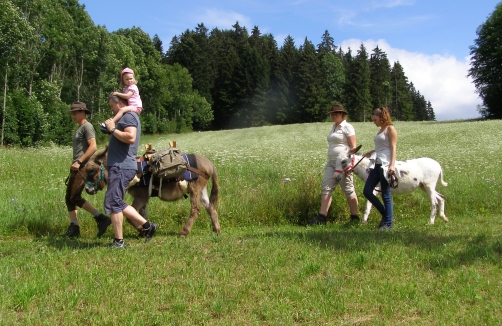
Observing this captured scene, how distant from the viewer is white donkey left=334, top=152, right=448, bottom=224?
8914mm

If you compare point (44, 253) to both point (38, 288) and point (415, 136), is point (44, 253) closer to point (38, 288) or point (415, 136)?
point (38, 288)

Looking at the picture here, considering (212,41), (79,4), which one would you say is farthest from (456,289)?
(212,41)

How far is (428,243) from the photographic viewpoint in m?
6.34

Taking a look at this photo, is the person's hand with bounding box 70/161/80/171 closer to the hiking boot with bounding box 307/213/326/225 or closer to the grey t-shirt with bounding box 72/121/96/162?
the grey t-shirt with bounding box 72/121/96/162

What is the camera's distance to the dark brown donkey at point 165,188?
23.9 feet

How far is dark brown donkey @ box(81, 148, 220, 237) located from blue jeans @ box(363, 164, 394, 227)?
2.85m

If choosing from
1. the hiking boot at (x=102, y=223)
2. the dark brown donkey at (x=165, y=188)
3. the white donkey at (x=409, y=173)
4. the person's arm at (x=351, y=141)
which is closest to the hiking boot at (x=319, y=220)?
the white donkey at (x=409, y=173)

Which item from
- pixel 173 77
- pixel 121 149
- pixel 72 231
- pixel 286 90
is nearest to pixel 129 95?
pixel 121 149

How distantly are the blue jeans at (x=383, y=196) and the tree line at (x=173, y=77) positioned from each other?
33153mm

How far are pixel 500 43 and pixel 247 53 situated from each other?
4214 centimetres

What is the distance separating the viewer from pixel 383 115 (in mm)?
8109

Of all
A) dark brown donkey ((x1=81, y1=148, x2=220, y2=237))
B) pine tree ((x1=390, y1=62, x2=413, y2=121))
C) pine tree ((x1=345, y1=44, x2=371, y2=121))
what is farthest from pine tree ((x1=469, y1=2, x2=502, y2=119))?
dark brown donkey ((x1=81, y1=148, x2=220, y2=237))

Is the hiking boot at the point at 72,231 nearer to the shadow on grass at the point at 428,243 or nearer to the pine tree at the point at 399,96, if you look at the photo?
the shadow on grass at the point at 428,243

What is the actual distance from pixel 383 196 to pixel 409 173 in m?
1.22
